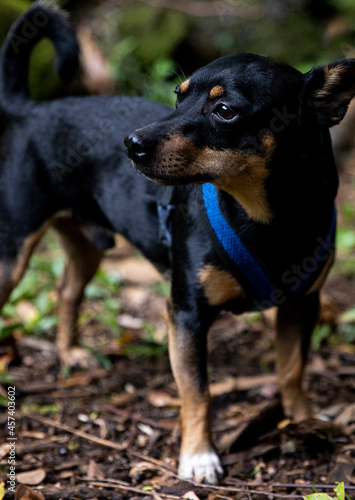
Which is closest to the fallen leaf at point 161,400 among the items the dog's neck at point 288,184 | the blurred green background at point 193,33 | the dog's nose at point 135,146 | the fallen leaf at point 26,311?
the fallen leaf at point 26,311

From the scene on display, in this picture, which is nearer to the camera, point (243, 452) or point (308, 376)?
point (243, 452)

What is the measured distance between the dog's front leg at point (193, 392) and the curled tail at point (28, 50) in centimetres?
197

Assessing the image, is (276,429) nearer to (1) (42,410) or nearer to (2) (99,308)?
(1) (42,410)

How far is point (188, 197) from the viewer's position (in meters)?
3.19

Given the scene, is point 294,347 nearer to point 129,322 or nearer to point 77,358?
point 77,358

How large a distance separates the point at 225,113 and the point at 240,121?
77 mm

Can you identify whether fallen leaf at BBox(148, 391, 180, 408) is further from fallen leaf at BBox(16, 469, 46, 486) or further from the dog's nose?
the dog's nose

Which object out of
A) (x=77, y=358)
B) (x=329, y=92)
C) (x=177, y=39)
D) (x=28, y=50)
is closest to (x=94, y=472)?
(x=77, y=358)

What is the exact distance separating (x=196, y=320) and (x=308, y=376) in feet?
4.88

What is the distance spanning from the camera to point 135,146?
2.61 metres

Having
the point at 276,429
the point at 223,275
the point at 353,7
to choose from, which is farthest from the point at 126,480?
the point at 353,7

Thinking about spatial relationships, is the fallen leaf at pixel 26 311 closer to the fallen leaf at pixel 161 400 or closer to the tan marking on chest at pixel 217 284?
the fallen leaf at pixel 161 400

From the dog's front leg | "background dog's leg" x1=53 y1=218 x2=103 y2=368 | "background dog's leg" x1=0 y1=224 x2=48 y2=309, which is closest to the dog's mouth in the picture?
the dog's front leg

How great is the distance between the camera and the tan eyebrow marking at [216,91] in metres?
2.61
